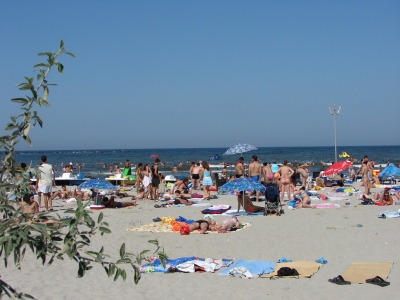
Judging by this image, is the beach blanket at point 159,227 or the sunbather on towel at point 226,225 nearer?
the sunbather on towel at point 226,225

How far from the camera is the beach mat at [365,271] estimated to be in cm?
635

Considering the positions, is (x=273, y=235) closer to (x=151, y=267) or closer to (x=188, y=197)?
(x=151, y=267)

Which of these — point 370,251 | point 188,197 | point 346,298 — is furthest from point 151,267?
point 188,197

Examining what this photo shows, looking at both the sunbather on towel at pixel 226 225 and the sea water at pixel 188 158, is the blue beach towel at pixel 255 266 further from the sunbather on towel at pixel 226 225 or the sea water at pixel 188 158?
the sea water at pixel 188 158

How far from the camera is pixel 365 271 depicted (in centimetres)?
666

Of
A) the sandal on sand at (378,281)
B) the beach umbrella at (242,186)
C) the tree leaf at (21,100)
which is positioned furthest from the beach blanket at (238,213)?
the tree leaf at (21,100)

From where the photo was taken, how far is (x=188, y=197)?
53.4 feet

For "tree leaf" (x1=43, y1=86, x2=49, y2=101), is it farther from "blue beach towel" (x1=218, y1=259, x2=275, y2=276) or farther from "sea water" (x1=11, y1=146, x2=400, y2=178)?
"sea water" (x1=11, y1=146, x2=400, y2=178)

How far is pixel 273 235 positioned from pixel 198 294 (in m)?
3.89

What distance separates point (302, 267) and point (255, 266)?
691 mm

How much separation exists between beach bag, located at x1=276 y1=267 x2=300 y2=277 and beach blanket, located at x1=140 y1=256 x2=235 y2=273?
0.97m

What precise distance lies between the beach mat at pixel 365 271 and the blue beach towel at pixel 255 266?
1060 mm

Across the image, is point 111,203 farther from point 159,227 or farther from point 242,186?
point 242,186

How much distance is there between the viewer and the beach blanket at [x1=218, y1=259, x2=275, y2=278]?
678cm
